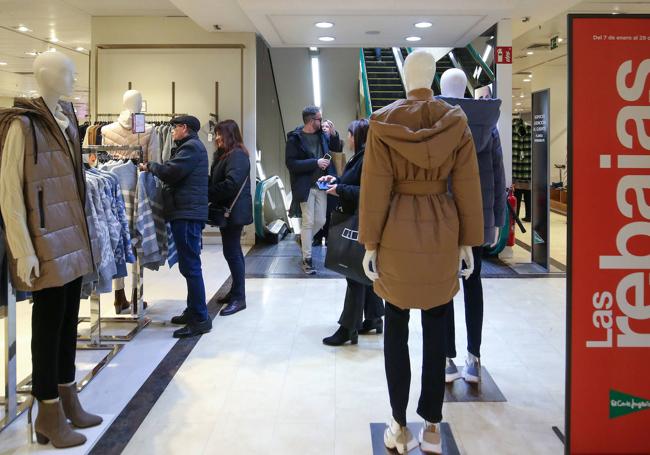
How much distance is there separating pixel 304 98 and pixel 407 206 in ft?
36.1

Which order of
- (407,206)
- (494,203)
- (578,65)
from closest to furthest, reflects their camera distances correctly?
(578,65), (407,206), (494,203)

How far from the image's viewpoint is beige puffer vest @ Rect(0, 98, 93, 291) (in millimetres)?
2389

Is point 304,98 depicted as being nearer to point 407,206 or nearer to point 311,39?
point 311,39

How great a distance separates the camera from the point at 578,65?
2176mm

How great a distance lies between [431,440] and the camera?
8.34 feet

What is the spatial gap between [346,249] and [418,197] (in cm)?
122

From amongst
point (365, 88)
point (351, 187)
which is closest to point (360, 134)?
point (351, 187)

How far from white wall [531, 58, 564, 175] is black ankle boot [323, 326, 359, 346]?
35.6 feet

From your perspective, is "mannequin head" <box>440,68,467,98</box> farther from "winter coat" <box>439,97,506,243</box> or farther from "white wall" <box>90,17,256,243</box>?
"white wall" <box>90,17,256,243</box>

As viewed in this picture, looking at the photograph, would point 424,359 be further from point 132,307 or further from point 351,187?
point 132,307

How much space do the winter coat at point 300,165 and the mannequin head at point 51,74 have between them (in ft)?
11.6

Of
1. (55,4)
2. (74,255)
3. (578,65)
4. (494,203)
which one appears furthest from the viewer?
(55,4)

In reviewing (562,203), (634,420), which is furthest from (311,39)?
(562,203)

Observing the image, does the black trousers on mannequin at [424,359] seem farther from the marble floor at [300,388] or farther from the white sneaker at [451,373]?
the white sneaker at [451,373]
